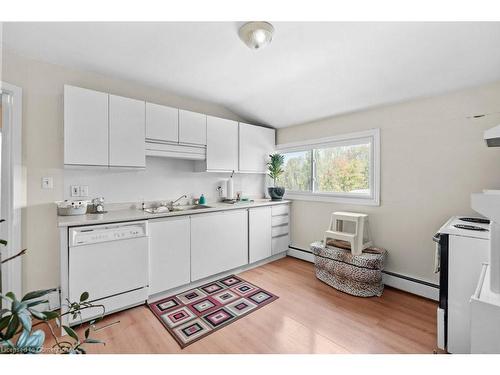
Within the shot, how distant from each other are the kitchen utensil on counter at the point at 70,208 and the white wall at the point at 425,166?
118 inches

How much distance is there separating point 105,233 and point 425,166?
3155mm

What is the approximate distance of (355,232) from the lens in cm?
272

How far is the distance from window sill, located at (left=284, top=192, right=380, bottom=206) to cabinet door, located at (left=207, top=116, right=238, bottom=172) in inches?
41.5

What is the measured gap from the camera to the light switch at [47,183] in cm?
217

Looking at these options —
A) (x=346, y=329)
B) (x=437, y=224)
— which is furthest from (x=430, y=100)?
(x=346, y=329)

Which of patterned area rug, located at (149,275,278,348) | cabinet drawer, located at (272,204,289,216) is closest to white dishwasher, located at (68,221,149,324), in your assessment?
patterned area rug, located at (149,275,278,348)

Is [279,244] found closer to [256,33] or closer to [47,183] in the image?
[256,33]

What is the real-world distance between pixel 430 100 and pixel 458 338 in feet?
6.97

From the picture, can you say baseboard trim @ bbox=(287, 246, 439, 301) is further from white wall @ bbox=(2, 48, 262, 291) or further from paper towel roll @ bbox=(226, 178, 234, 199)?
white wall @ bbox=(2, 48, 262, 291)

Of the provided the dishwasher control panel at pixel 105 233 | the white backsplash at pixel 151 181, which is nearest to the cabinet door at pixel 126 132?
the white backsplash at pixel 151 181

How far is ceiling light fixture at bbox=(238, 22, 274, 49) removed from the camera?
1.72 meters

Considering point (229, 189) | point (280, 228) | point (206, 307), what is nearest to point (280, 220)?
point (280, 228)

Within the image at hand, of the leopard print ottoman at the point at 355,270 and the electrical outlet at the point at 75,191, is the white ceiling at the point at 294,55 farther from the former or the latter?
the leopard print ottoman at the point at 355,270
